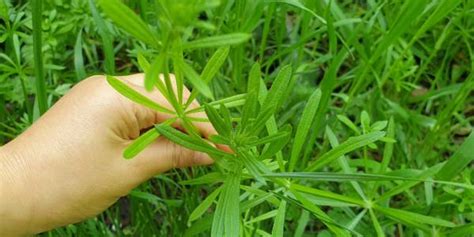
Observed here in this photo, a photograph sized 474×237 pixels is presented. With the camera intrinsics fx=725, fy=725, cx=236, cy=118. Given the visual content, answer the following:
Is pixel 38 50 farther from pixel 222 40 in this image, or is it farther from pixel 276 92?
pixel 222 40

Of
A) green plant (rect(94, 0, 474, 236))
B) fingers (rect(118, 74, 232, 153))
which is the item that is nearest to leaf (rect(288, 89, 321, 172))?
green plant (rect(94, 0, 474, 236))

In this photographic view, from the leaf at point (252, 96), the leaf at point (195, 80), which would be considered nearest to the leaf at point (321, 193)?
the leaf at point (252, 96)

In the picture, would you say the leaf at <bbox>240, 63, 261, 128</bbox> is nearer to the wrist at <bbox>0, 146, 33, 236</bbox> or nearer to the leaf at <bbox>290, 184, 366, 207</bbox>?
the leaf at <bbox>290, 184, 366, 207</bbox>

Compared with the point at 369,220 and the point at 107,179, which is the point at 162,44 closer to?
the point at 107,179

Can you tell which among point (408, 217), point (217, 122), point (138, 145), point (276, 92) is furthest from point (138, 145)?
point (408, 217)

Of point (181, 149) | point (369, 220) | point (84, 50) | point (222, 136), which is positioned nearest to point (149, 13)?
point (84, 50)

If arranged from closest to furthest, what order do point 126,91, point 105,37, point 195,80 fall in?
point 195,80 < point 126,91 < point 105,37
